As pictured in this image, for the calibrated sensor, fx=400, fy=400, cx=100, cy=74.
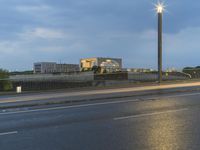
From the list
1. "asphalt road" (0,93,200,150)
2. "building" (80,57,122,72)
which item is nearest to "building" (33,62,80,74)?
"building" (80,57,122,72)

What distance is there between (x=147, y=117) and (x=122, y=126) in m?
1.57

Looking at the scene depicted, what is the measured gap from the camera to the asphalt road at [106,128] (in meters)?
8.32

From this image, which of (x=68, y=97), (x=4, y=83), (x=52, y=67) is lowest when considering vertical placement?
(x=68, y=97)

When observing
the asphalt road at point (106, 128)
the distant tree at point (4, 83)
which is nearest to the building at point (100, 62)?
the distant tree at point (4, 83)

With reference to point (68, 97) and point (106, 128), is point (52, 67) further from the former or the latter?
point (106, 128)

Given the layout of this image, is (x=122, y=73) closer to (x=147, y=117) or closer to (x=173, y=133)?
(x=147, y=117)

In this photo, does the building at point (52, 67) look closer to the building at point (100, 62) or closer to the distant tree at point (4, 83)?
the building at point (100, 62)

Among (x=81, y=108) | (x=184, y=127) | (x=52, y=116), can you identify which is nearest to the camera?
(x=184, y=127)

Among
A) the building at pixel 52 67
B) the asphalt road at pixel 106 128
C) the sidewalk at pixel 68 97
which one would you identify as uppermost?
the building at pixel 52 67

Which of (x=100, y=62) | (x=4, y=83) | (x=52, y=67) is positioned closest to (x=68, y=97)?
(x=4, y=83)

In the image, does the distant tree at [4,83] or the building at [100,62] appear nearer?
the distant tree at [4,83]

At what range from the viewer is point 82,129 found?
10.2 metres

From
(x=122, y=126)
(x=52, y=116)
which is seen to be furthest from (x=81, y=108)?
(x=122, y=126)

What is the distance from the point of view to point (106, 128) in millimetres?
10141
